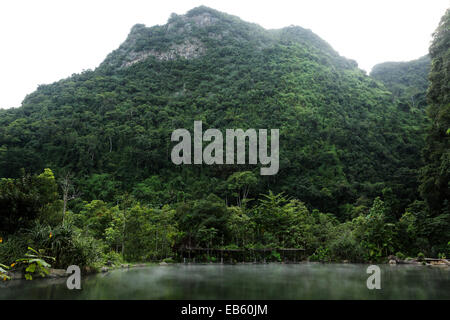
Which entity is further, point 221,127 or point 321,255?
point 221,127

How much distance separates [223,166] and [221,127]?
38.6 feet

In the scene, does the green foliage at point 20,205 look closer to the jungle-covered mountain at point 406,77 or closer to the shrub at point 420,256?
the shrub at point 420,256

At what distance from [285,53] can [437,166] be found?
74069mm

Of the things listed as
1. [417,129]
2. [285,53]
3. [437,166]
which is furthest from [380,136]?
[285,53]

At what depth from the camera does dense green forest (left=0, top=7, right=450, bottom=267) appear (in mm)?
19672

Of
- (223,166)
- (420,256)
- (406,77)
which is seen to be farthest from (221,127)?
(406,77)

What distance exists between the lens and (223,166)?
152ft

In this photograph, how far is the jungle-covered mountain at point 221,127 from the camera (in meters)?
41.8

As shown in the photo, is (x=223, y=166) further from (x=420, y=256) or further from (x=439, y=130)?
(x=420, y=256)

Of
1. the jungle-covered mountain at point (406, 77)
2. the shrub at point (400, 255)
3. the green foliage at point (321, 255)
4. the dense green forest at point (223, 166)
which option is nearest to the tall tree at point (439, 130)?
the dense green forest at point (223, 166)

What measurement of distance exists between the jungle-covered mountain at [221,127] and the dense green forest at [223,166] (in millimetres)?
271

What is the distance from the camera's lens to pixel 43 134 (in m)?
49.0

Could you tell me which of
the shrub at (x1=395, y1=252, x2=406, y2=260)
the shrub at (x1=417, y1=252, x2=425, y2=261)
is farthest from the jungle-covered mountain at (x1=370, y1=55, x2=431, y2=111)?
the shrub at (x1=395, y1=252, x2=406, y2=260)
